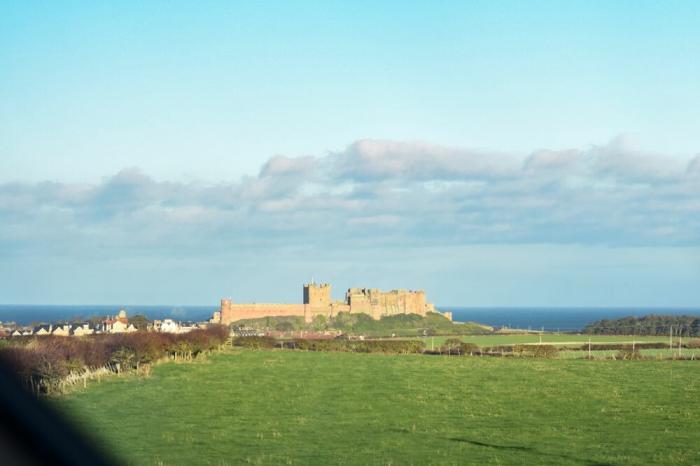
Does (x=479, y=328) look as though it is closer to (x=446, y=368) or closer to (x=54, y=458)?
(x=446, y=368)

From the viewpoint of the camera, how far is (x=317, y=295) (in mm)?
95125

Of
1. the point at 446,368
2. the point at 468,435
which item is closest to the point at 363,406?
the point at 468,435

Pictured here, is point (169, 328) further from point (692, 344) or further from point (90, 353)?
point (692, 344)

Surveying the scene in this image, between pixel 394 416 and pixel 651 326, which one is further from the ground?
pixel 394 416

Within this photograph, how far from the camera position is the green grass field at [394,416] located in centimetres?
1326

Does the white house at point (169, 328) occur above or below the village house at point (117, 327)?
below

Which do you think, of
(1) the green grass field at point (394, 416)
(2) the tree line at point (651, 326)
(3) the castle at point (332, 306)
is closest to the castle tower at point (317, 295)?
(3) the castle at point (332, 306)

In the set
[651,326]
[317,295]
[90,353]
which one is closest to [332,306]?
[317,295]

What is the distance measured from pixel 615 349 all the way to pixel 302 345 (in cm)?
1851

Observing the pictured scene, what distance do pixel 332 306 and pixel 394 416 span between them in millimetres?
77836

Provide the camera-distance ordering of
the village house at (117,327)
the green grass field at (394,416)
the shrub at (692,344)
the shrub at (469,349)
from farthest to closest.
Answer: the shrub at (692,344) < the shrub at (469,349) < the village house at (117,327) < the green grass field at (394,416)

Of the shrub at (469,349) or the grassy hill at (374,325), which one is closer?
the shrub at (469,349)

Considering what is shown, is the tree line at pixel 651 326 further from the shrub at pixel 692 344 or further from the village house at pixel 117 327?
the village house at pixel 117 327

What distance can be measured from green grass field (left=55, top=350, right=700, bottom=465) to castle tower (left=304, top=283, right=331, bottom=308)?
6386 cm
